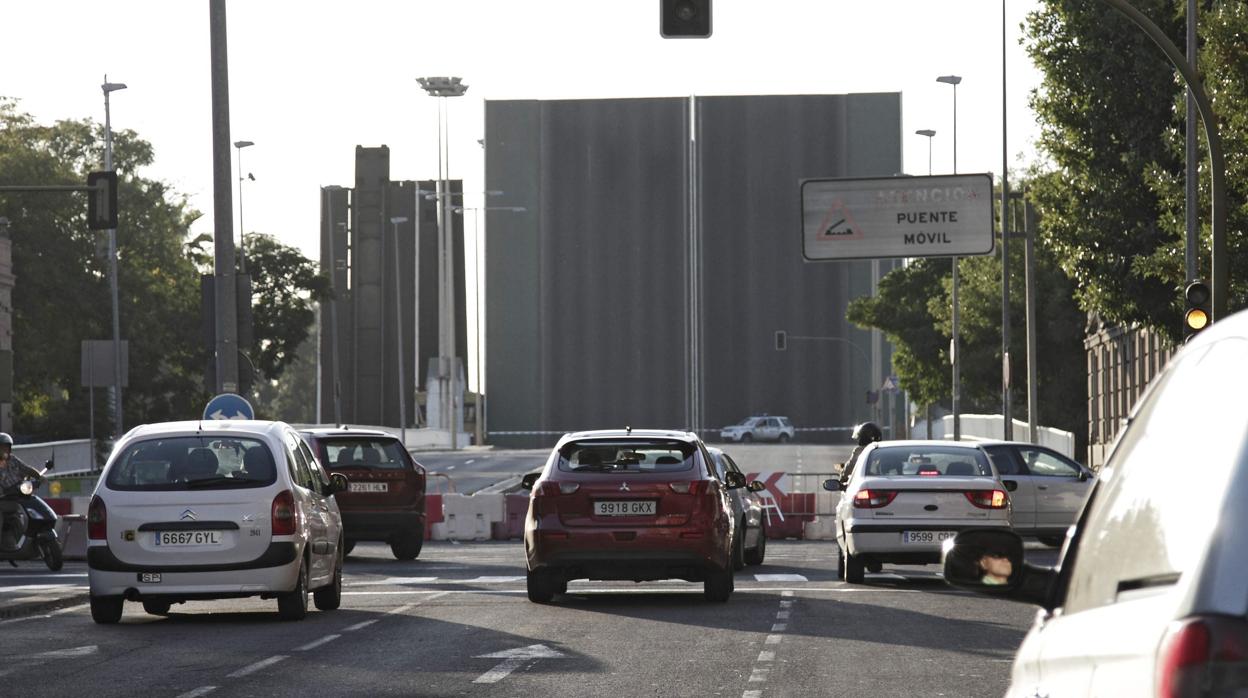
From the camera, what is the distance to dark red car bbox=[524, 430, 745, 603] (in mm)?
16875

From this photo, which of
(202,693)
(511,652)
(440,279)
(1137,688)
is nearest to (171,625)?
(511,652)

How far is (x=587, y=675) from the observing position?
11.6 meters

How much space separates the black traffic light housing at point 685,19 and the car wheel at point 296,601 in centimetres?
540

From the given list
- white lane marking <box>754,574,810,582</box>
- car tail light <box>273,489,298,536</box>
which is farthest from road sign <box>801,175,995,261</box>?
car tail light <box>273,489,298,536</box>

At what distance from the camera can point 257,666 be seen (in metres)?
12.3

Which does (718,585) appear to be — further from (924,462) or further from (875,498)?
(924,462)

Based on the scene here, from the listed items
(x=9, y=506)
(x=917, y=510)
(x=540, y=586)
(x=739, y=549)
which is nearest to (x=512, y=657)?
(x=540, y=586)

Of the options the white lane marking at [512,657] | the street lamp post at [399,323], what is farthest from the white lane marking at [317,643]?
the street lamp post at [399,323]

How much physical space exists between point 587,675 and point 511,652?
1580mm

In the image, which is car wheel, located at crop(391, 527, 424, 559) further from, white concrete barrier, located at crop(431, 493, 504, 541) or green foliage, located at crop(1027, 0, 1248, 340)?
green foliage, located at crop(1027, 0, 1248, 340)

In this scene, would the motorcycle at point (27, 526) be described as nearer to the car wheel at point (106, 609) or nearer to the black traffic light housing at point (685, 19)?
the car wheel at point (106, 609)

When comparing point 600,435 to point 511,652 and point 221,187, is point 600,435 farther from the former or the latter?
point 221,187

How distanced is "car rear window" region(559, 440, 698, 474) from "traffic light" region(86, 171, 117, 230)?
43.3 ft

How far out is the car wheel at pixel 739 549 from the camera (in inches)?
861
